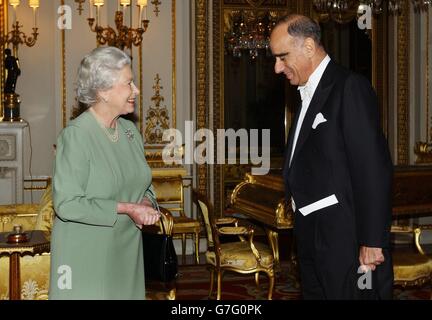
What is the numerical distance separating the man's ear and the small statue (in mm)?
5521

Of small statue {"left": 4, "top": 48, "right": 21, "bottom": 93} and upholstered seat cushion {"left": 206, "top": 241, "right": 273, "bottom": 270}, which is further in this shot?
small statue {"left": 4, "top": 48, "right": 21, "bottom": 93}

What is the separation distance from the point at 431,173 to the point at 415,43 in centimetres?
346

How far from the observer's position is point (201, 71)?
28.4 feet

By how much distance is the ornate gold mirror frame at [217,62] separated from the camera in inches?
341

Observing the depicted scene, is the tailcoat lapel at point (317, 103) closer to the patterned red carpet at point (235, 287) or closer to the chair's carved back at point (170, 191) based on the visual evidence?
the patterned red carpet at point (235, 287)

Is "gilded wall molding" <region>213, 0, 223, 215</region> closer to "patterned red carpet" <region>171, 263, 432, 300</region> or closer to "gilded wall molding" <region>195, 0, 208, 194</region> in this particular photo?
"gilded wall molding" <region>195, 0, 208, 194</region>

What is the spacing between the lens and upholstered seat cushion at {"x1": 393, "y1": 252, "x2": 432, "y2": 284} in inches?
201

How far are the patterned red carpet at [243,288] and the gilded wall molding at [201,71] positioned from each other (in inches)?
66.2

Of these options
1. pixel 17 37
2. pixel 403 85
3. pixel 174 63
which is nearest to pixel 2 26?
pixel 17 37

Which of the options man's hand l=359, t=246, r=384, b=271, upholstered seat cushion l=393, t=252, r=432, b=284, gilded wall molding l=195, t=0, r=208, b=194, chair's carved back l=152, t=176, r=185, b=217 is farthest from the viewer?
gilded wall molding l=195, t=0, r=208, b=194

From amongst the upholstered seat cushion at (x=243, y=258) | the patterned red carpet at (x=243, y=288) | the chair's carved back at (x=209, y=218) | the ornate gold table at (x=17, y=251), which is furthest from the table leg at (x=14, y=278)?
the patterned red carpet at (x=243, y=288)

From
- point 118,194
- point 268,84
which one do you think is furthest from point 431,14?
point 118,194

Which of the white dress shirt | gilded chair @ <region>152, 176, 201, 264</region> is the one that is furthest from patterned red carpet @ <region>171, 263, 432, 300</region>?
the white dress shirt

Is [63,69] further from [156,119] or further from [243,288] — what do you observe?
[243,288]
